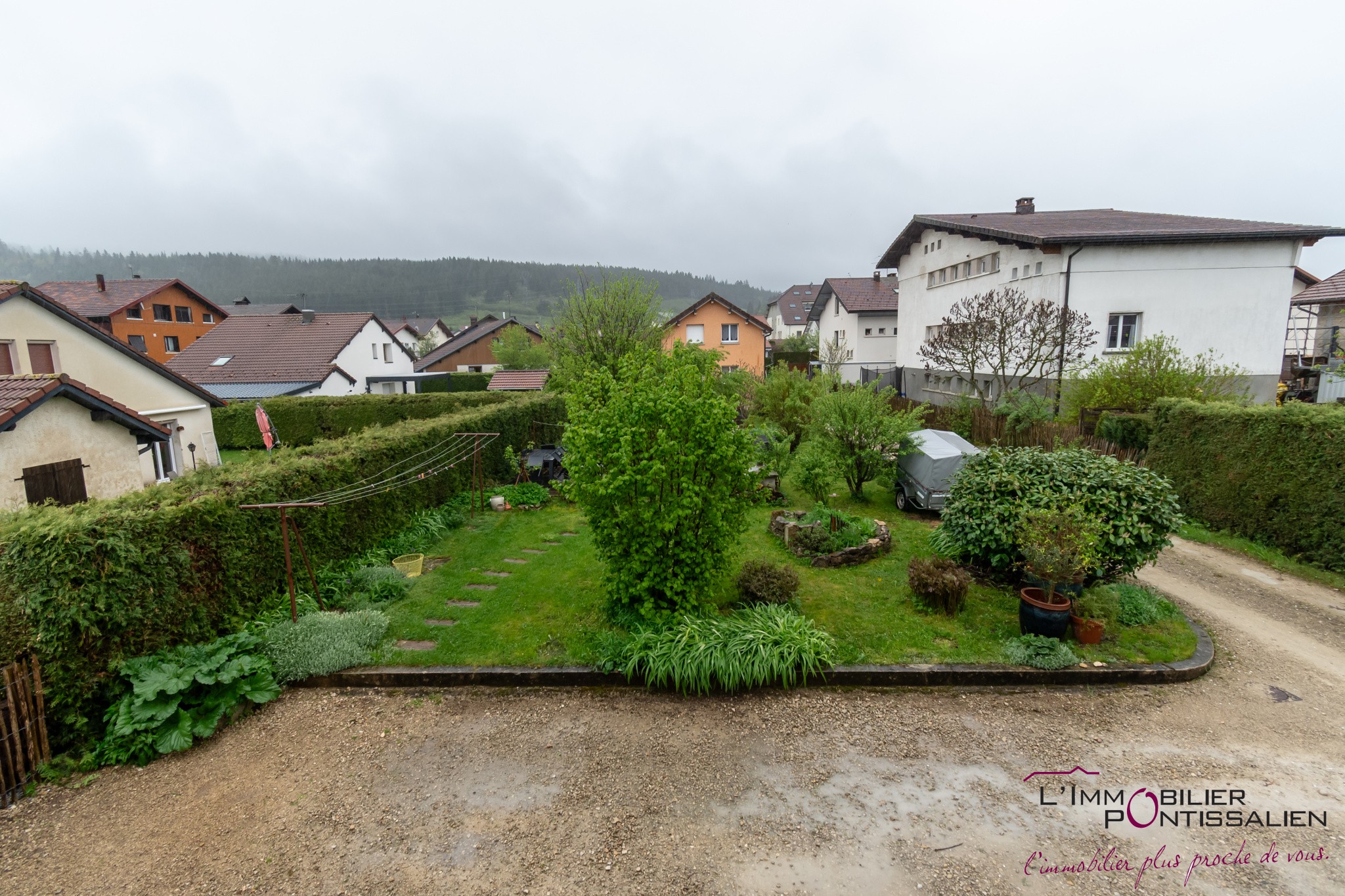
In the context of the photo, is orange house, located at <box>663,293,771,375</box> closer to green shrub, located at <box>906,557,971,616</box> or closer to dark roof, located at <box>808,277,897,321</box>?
dark roof, located at <box>808,277,897,321</box>

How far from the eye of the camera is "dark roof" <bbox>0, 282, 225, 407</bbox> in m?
13.5

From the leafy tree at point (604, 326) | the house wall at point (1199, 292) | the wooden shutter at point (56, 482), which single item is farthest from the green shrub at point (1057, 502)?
the house wall at point (1199, 292)

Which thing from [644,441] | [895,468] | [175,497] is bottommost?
[895,468]

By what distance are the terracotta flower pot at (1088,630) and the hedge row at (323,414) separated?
2085 centimetres

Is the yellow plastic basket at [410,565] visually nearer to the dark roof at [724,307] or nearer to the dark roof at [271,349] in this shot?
the dark roof at [271,349]

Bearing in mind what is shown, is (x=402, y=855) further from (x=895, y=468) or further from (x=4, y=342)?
(x=4, y=342)

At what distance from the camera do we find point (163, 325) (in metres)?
47.4

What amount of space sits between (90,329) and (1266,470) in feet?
85.5

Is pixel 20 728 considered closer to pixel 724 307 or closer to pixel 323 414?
pixel 323 414

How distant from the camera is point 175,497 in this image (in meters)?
5.86

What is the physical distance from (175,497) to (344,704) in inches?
106

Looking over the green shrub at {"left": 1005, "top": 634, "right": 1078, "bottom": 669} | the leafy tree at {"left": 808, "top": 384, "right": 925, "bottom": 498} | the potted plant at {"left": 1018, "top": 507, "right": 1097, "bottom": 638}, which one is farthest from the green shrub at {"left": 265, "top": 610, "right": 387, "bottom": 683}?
the leafy tree at {"left": 808, "top": 384, "right": 925, "bottom": 498}

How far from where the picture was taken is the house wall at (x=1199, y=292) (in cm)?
1814

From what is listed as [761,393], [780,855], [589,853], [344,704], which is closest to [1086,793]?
[780,855]
